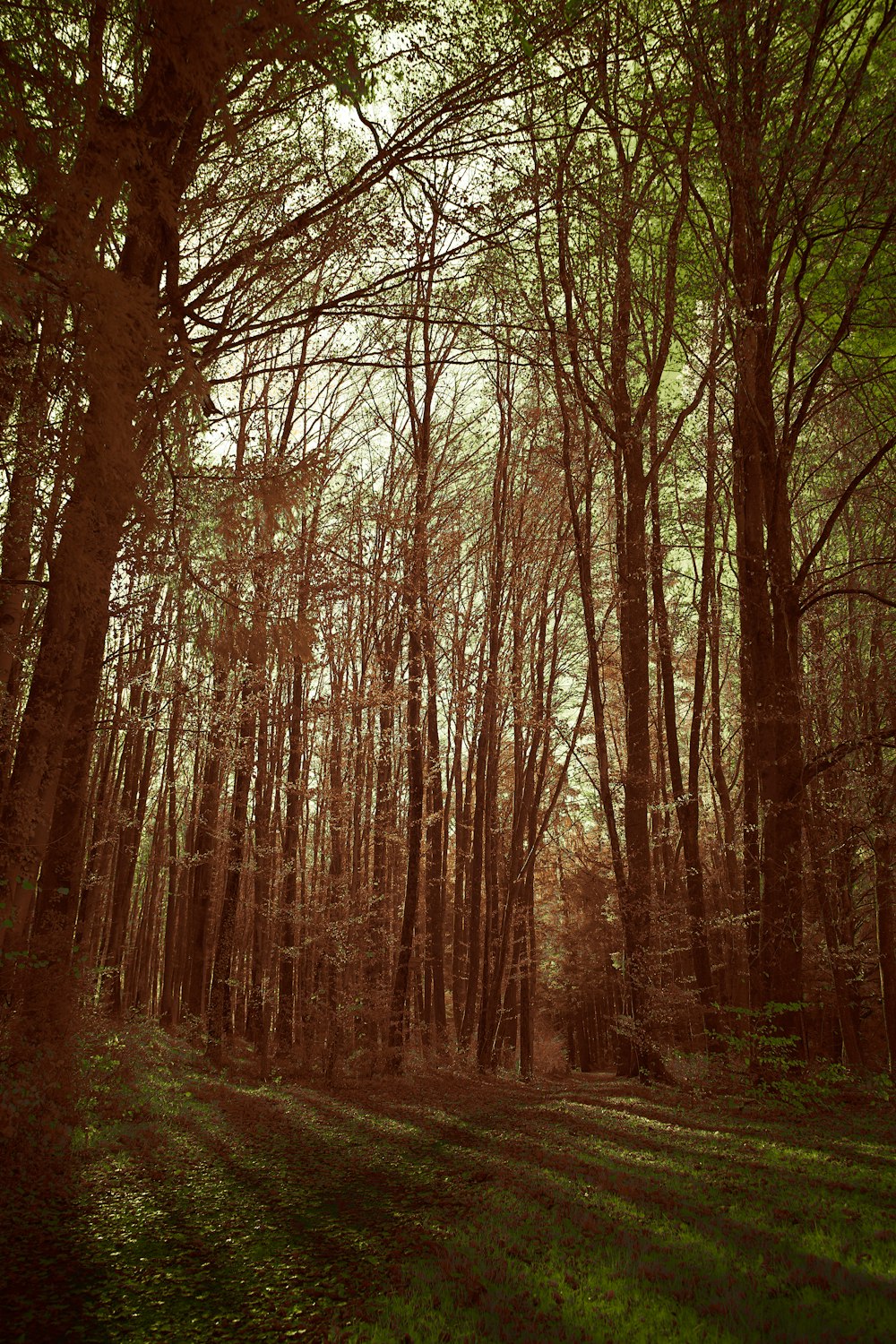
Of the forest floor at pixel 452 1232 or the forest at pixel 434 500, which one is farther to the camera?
the forest at pixel 434 500

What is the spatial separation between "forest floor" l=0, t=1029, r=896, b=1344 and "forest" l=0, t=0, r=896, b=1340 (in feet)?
1.35

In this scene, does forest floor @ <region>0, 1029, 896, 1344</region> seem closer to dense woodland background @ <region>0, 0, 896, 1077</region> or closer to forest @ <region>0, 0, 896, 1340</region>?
forest @ <region>0, 0, 896, 1340</region>

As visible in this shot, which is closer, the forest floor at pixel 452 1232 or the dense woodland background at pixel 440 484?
the forest floor at pixel 452 1232

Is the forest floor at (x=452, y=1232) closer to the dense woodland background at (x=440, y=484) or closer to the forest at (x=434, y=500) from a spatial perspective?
the forest at (x=434, y=500)

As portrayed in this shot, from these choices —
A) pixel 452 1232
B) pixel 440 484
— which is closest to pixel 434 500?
pixel 440 484

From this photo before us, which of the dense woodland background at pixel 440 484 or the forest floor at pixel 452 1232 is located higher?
the dense woodland background at pixel 440 484

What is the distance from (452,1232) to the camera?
3.69 m

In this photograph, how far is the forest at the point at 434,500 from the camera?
4719 millimetres

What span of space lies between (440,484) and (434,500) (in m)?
0.69

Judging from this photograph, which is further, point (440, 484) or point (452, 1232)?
point (440, 484)

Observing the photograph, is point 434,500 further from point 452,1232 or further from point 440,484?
point 452,1232

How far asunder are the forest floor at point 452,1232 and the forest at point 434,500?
0.41m

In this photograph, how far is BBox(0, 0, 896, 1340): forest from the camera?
→ 4.72 metres

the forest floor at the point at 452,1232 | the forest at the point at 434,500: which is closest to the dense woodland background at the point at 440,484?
the forest at the point at 434,500
